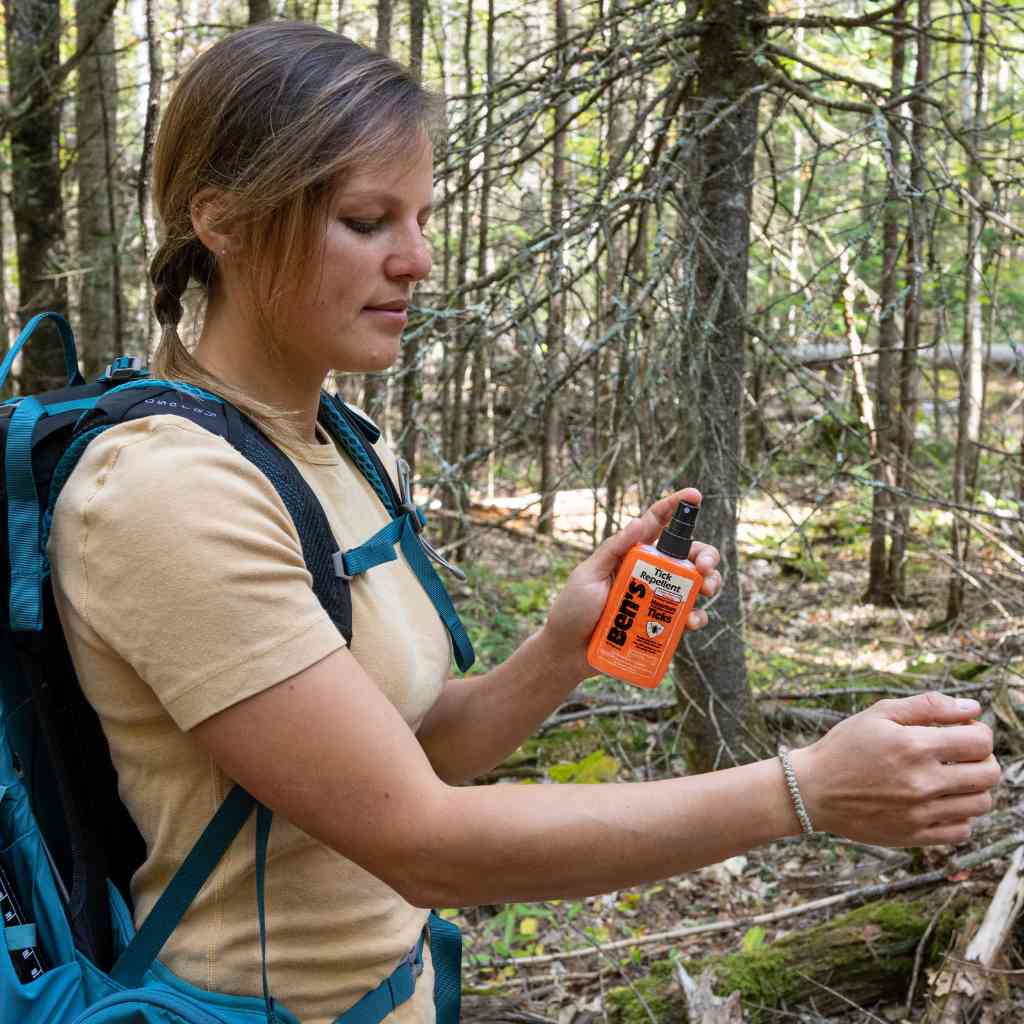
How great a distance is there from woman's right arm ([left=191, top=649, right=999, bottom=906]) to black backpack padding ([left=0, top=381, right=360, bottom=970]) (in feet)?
0.71

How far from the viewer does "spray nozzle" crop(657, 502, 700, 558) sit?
6.07 feet

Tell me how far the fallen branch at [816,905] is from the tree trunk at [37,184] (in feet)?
22.5

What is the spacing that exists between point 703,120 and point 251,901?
3998 millimetres

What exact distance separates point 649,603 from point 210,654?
0.88m

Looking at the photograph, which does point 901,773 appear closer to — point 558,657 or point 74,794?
point 558,657

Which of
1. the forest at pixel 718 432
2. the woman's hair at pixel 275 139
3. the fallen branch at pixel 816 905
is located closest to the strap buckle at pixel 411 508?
the woman's hair at pixel 275 139

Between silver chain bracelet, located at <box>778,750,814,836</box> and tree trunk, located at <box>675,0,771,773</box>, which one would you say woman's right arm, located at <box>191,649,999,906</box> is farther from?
tree trunk, located at <box>675,0,771,773</box>

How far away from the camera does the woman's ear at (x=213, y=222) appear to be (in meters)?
1.54

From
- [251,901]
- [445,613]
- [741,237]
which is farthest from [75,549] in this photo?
[741,237]

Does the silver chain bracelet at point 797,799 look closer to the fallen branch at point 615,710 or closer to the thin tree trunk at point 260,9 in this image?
the fallen branch at point 615,710

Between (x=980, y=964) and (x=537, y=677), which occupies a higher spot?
(x=537, y=677)

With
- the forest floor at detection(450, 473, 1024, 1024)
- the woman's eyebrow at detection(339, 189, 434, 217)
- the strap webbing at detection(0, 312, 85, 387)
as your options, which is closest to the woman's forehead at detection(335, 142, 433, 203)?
the woman's eyebrow at detection(339, 189, 434, 217)

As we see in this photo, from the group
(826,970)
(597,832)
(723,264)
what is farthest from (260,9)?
(597,832)

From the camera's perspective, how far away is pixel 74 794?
1408mm
